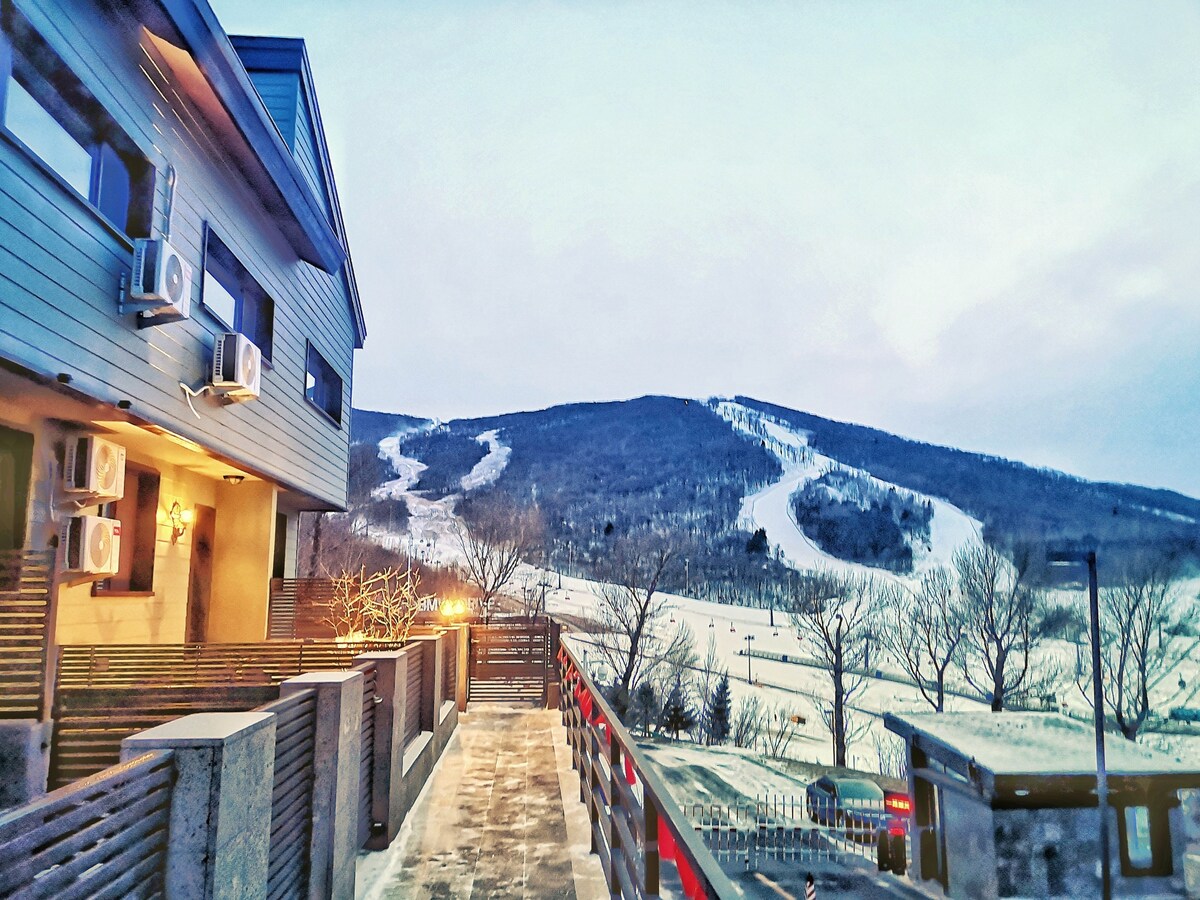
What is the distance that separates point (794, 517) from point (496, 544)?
5765 cm

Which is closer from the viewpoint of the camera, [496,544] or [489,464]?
[496,544]

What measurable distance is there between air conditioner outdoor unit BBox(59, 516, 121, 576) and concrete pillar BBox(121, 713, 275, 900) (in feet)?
15.2

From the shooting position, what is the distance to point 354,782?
13.8 ft

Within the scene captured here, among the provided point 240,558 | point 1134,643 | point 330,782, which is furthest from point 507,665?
point 1134,643

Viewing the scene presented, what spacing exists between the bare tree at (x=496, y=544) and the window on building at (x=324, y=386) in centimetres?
2392

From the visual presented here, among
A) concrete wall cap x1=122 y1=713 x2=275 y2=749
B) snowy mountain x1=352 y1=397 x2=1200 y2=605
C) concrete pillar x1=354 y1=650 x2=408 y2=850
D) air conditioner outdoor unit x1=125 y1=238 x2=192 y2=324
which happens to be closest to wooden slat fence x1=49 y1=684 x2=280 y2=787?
concrete pillar x1=354 y1=650 x2=408 y2=850

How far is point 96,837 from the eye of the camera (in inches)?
66.7

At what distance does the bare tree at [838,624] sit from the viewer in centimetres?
4172

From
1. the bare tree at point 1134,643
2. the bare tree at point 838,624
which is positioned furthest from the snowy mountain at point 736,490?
the bare tree at point 838,624

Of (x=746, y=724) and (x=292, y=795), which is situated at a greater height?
(x=292, y=795)

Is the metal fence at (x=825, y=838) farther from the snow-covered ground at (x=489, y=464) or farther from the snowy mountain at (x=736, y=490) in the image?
the snow-covered ground at (x=489, y=464)

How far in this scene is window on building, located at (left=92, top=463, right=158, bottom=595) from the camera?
8.12 metres

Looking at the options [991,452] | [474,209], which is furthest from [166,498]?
[474,209]

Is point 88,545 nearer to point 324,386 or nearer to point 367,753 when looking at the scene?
point 367,753
